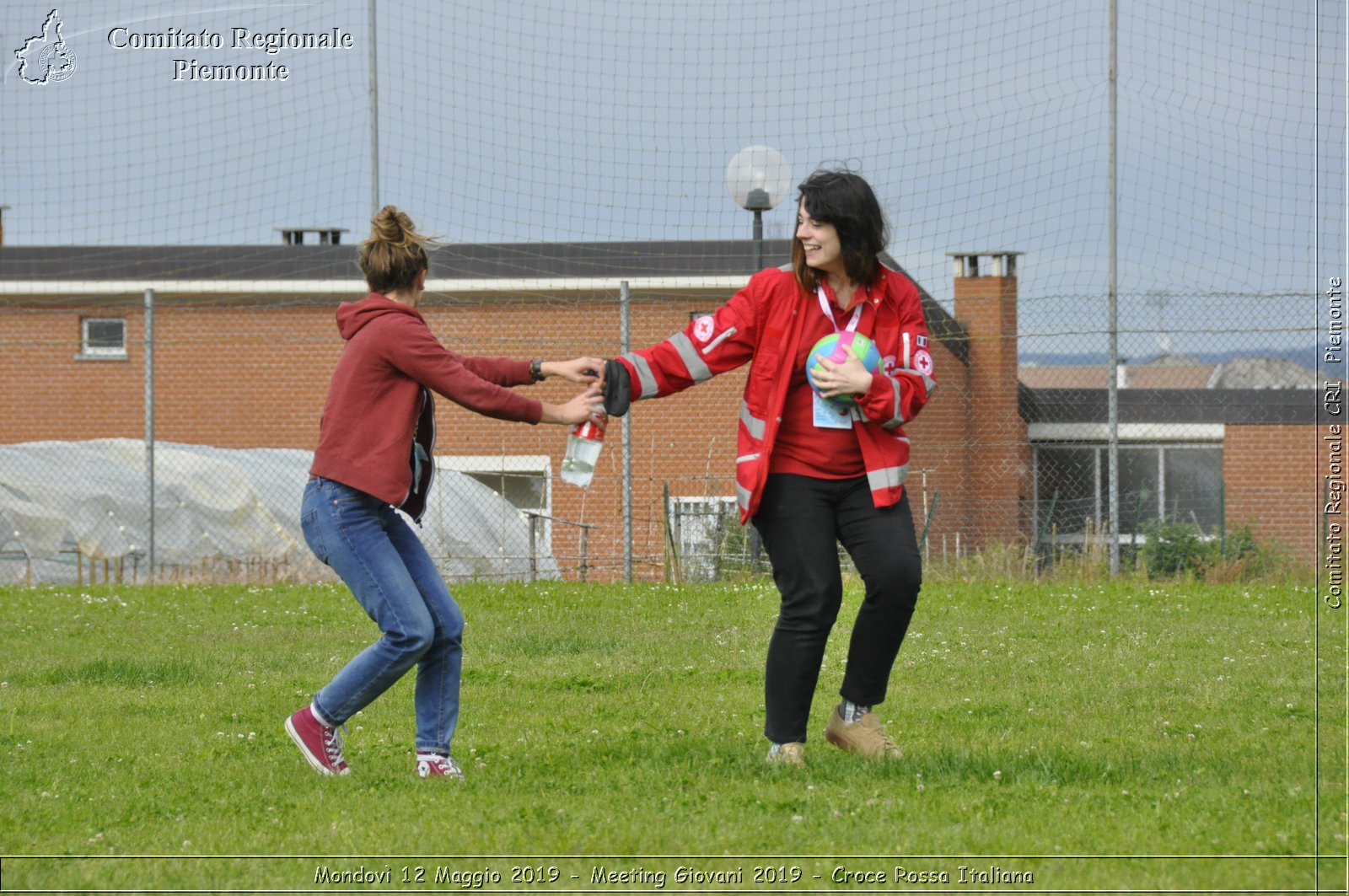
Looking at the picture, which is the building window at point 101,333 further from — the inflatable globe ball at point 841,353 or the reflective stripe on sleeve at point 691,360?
the inflatable globe ball at point 841,353

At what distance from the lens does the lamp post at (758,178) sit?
13148 mm

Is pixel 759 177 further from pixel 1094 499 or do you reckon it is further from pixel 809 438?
pixel 809 438

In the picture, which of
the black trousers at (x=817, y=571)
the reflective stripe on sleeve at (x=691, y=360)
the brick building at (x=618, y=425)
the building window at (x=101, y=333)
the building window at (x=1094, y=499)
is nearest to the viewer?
the black trousers at (x=817, y=571)

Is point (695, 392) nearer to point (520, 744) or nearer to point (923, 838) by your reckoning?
point (520, 744)

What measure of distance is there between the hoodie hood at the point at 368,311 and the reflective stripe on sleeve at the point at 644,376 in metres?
0.72

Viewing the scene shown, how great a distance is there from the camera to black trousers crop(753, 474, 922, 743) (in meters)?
4.94

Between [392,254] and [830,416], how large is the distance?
1.54 metres

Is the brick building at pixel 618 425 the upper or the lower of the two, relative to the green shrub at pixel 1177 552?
upper

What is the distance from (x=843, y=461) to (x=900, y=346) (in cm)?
44

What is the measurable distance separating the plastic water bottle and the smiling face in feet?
2.90

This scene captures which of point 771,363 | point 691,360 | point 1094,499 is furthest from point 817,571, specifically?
point 1094,499

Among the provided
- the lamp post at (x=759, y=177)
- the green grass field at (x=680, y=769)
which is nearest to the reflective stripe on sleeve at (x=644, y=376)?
the green grass field at (x=680, y=769)

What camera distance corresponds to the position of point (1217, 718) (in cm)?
582

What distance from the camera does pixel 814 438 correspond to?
16.3 ft
